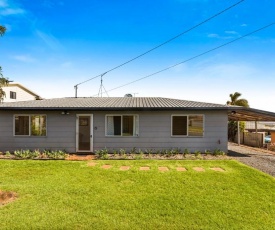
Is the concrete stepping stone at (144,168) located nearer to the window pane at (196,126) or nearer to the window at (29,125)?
the window pane at (196,126)

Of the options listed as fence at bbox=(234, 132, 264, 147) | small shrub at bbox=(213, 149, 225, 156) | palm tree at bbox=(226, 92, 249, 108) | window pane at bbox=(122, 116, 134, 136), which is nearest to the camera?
small shrub at bbox=(213, 149, 225, 156)

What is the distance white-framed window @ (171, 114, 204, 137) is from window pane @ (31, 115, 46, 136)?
24.7 feet

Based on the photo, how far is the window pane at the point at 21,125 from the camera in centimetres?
1122

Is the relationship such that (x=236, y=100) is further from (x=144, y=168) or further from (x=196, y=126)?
(x=144, y=168)

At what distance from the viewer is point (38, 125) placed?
11.3 metres

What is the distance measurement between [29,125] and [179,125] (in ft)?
28.7

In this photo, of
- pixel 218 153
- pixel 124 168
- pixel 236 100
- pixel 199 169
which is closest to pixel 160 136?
→ pixel 218 153

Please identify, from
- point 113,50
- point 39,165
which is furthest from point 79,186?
point 113,50

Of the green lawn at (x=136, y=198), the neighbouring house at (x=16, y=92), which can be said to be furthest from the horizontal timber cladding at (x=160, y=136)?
the neighbouring house at (x=16, y=92)

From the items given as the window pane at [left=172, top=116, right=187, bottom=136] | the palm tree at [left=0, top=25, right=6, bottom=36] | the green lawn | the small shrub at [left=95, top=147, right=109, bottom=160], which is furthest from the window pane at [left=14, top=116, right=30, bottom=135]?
the window pane at [left=172, top=116, right=187, bottom=136]

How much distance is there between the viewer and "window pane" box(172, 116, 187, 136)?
11016 millimetres

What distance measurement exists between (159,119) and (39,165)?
21.2 ft

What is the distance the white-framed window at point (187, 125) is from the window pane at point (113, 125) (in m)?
3.13

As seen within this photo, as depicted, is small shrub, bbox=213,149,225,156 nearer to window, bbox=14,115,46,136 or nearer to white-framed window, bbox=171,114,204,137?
white-framed window, bbox=171,114,204,137
